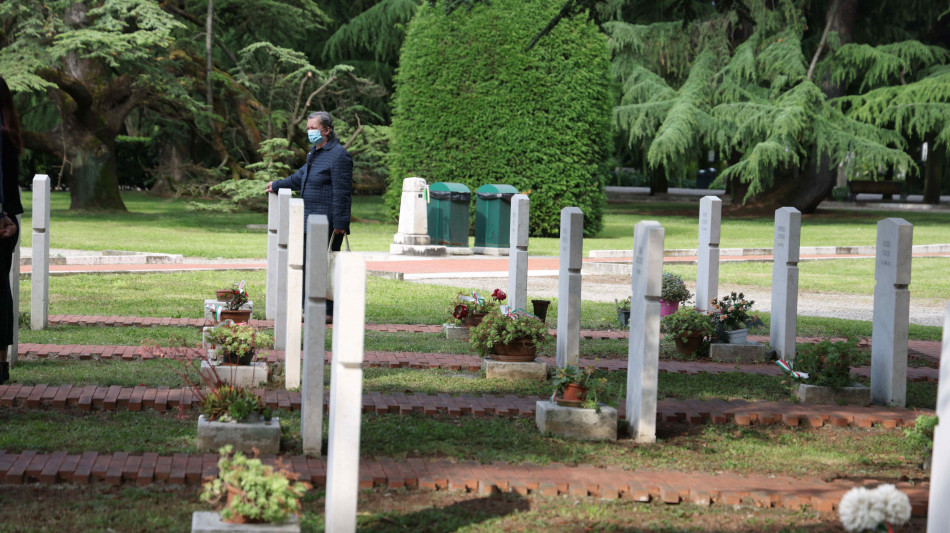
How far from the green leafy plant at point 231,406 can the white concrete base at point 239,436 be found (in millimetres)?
56

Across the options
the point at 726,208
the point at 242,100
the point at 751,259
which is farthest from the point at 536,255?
the point at 726,208

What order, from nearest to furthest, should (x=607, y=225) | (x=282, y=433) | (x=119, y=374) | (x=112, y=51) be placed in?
(x=282, y=433)
(x=119, y=374)
(x=112, y=51)
(x=607, y=225)

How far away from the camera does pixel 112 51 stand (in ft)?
74.6

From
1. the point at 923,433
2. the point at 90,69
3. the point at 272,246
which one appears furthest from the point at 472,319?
the point at 90,69

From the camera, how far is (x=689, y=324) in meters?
9.30

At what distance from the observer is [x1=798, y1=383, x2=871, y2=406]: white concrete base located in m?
7.50

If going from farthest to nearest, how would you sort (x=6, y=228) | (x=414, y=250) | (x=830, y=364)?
1. (x=414, y=250)
2. (x=830, y=364)
3. (x=6, y=228)

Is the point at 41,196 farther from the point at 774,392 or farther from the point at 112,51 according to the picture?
the point at 112,51

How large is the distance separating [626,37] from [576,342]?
25598 mm

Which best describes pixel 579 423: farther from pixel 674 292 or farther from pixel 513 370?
pixel 674 292

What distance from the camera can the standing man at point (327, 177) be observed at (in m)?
9.58

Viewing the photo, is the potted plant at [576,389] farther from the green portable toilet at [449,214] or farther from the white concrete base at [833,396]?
the green portable toilet at [449,214]

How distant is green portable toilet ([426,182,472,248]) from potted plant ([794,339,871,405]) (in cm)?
1298

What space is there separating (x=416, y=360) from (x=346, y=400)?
417 centimetres
